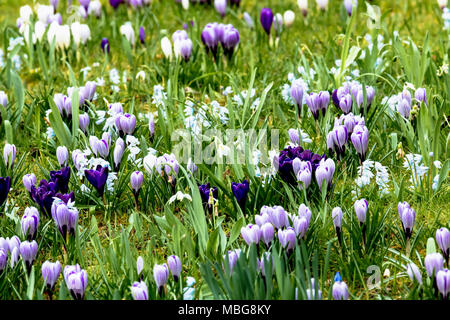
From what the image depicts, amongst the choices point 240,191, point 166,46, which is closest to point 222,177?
point 240,191

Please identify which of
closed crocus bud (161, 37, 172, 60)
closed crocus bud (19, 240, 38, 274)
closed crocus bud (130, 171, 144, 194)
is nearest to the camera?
closed crocus bud (19, 240, 38, 274)

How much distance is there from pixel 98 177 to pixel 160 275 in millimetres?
904

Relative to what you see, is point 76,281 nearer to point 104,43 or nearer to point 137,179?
point 137,179

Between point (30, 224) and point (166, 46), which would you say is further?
point (166, 46)

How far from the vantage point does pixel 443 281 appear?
8.51 ft

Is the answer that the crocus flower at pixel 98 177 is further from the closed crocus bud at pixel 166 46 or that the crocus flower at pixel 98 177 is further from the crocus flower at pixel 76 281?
the closed crocus bud at pixel 166 46

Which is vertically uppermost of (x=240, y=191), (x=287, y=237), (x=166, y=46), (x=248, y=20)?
(x=248, y=20)

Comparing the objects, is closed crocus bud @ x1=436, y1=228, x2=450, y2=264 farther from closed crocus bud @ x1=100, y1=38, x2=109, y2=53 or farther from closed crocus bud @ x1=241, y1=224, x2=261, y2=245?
closed crocus bud @ x1=100, y1=38, x2=109, y2=53

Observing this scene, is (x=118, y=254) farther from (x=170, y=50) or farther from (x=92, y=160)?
(x=170, y=50)

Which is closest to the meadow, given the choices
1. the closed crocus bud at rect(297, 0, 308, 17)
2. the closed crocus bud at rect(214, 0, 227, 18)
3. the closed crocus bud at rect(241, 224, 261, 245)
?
the closed crocus bud at rect(241, 224, 261, 245)

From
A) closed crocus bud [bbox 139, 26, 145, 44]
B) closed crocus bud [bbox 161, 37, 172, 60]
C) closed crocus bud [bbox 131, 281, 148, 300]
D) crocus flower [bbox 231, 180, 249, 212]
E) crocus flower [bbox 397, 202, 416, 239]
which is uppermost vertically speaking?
closed crocus bud [bbox 139, 26, 145, 44]

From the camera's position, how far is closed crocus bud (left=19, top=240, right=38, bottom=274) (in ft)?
9.60

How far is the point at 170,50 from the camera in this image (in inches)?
201
